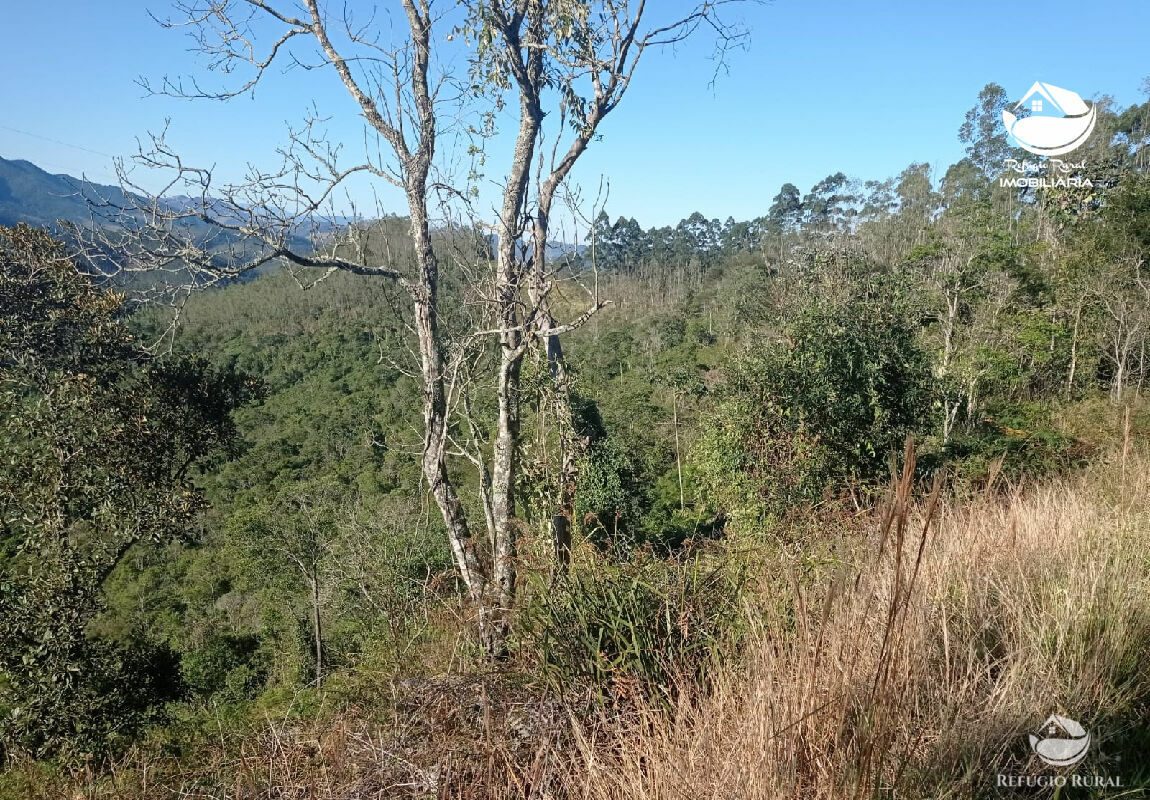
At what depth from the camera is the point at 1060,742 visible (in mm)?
1462

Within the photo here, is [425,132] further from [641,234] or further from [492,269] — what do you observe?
[641,234]

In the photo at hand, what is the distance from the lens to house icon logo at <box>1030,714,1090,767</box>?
1418 mm

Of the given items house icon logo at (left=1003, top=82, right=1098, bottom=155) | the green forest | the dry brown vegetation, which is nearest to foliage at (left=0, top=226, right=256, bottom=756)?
the green forest

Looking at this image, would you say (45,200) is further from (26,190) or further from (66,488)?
(66,488)

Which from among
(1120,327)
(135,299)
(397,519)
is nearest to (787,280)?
(1120,327)

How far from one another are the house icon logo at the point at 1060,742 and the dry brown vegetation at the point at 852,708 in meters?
0.03

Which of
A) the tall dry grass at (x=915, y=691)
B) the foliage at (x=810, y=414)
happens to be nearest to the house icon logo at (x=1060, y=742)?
the tall dry grass at (x=915, y=691)

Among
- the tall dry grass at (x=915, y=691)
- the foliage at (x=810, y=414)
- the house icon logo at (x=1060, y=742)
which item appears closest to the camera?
the tall dry grass at (x=915, y=691)

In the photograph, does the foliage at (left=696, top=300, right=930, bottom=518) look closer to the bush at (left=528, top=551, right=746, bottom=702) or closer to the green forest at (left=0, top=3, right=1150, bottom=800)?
the green forest at (left=0, top=3, right=1150, bottom=800)

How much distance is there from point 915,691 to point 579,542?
2.03m

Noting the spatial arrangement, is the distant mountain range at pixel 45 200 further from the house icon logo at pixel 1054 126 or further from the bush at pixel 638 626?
the house icon logo at pixel 1054 126

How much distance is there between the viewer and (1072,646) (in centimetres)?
171

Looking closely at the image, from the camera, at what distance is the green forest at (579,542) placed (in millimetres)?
1597

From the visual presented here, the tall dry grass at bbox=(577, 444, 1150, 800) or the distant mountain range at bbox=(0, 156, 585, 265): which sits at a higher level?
the distant mountain range at bbox=(0, 156, 585, 265)
